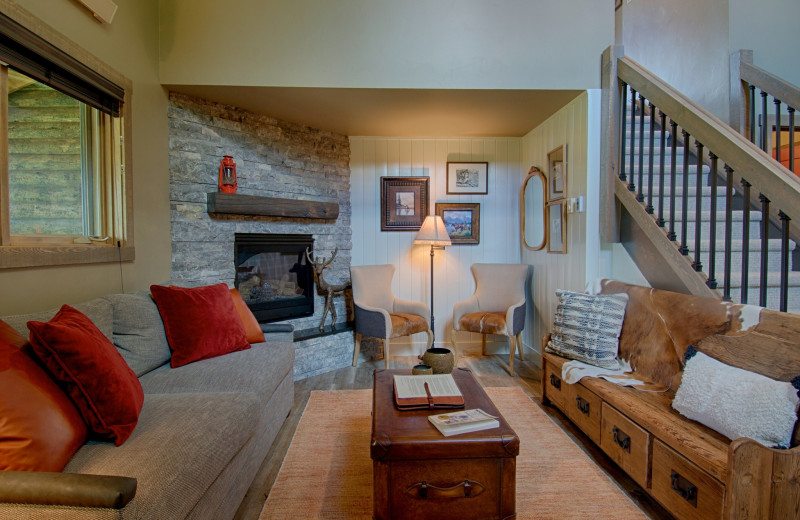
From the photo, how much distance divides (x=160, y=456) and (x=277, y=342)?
1.37 metres

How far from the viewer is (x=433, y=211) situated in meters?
4.24

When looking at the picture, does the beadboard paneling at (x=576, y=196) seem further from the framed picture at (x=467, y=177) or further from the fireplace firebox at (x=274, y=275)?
the fireplace firebox at (x=274, y=275)

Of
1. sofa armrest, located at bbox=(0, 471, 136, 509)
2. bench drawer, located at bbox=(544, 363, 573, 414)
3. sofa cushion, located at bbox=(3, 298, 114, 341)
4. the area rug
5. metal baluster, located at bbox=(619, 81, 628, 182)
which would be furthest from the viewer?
metal baluster, located at bbox=(619, 81, 628, 182)

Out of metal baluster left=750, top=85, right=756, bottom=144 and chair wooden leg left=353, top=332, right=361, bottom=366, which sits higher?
metal baluster left=750, top=85, right=756, bottom=144

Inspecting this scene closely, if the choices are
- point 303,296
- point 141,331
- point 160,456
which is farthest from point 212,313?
point 303,296

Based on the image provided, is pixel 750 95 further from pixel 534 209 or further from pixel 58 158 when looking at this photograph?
pixel 58 158

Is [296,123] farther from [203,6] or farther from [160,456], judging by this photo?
[160,456]

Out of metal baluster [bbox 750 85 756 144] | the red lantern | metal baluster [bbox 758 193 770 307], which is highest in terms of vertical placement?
metal baluster [bbox 750 85 756 144]

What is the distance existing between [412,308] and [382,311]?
0.51 m

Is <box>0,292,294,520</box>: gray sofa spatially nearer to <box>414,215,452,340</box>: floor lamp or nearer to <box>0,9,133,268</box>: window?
<box>0,9,133,268</box>: window

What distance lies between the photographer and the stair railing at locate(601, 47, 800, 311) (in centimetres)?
167

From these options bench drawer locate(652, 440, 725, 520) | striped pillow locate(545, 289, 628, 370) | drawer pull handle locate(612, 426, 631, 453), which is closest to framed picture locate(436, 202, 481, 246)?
striped pillow locate(545, 289, 628, 370)

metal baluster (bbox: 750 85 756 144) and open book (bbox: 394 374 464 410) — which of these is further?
metal baluster (bbox: 750 85 756 144)

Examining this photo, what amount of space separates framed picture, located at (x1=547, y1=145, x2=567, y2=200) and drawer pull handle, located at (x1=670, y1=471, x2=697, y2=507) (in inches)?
90.0
